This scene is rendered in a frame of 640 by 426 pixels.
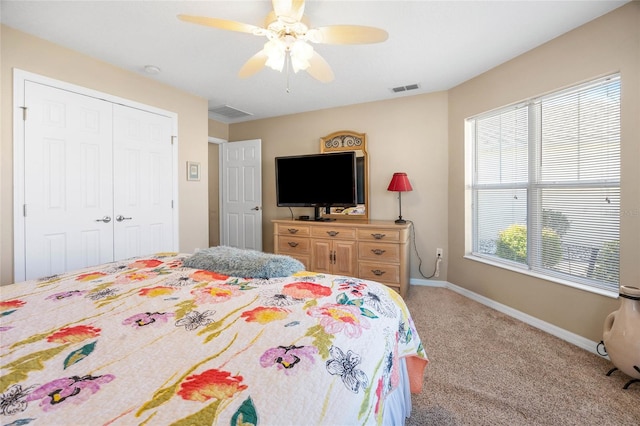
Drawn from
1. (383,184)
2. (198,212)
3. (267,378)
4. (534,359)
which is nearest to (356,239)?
(383,184)

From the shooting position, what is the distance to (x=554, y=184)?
2.42 metres

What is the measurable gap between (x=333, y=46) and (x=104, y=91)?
223cm

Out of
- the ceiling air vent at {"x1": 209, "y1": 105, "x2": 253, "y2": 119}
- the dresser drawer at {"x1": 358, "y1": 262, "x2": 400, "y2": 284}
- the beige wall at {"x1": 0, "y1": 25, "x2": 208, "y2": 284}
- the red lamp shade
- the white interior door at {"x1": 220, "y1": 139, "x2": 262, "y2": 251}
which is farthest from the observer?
the white interior door at {"x1": 220, "y1": 139, "x2": 262, "y2": 251}

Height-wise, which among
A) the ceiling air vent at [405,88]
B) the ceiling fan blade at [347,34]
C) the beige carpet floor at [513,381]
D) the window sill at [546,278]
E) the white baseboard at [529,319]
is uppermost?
the ceiling air vent at [405,88]

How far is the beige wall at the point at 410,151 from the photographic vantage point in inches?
138

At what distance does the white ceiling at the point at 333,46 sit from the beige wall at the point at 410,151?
43cm

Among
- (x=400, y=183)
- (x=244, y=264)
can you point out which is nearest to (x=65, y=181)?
(x=244, y=264)

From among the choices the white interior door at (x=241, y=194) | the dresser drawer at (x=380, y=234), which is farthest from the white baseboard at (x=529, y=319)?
the white interior door at (x=241, y=194)

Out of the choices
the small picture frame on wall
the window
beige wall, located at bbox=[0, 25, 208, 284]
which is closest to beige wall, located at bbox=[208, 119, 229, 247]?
beige wall, located at bbox=[0, 25, 208, 284]

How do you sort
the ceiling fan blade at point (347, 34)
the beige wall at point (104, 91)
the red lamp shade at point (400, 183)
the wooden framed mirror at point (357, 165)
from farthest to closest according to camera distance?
the wooden framed mirror at point (357, 165) < the red lamp shade at point (400, 183) < the beige wall at point (104, 91) < the ceiling fan blade at point (347, 34)

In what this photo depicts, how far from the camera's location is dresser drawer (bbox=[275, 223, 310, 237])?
3611 mm

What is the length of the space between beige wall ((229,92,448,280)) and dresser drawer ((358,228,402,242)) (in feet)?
2.13

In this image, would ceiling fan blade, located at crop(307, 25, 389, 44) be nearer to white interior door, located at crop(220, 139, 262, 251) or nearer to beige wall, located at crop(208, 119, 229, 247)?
white interior door, located at crop(220, 139, 262, 251)

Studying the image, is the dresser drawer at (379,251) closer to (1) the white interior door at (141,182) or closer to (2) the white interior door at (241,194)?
(2) the white interior door at (241,194)
